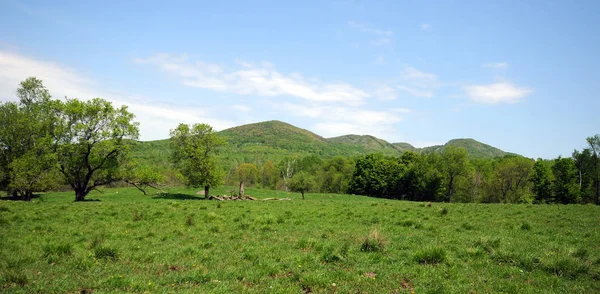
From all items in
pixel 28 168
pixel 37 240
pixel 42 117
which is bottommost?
pixel 37 240

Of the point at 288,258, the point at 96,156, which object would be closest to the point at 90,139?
the point at 96,156

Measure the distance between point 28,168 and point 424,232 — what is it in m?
40.7

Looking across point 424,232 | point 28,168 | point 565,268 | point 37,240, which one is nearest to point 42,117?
point 28,168

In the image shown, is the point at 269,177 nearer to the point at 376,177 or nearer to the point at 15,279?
the point at 376,177

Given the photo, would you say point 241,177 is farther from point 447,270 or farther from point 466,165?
point 447,270

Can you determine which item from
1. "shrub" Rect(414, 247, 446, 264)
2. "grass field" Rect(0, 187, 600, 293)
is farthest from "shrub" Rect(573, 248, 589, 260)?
"shrub" Rect(414, 247, 446, 264)

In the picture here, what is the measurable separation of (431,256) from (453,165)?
232 feet

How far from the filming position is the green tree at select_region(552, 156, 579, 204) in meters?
66.5

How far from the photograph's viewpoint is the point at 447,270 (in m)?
9.73

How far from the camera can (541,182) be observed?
232 feet

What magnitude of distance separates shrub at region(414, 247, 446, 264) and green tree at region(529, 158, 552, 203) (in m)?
77.0

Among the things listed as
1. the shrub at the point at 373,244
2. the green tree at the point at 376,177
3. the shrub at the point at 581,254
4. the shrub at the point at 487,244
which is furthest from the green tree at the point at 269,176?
the shrub at the point at 581,254

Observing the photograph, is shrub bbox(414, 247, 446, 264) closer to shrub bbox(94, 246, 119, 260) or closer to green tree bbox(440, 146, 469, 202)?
shrub bbox(94, 246, 119, 260)

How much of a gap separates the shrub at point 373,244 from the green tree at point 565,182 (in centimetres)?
7595
